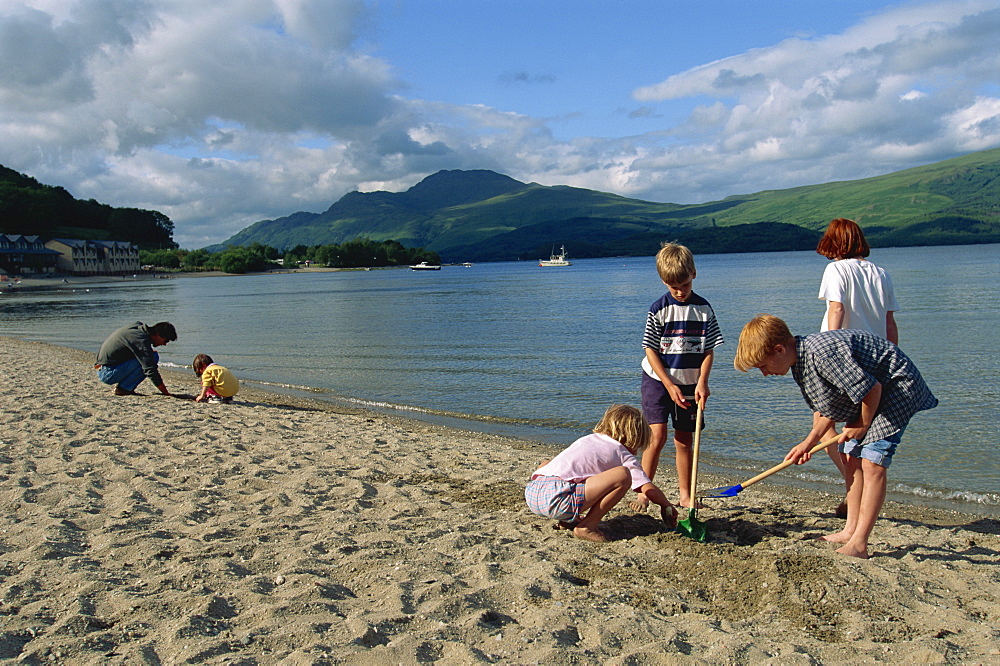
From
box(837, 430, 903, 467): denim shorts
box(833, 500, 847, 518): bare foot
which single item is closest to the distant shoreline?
box(833, 500, 847, 518): bare foot

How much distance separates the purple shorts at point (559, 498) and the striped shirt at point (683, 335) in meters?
1.25

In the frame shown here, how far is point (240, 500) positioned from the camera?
19.7ft

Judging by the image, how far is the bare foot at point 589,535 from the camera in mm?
5168

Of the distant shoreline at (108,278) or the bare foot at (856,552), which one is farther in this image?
the distant shoreline at (108,278)

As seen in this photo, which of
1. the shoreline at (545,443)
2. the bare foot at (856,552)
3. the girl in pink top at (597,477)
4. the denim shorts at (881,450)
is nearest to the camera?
the denim shorts at (881,450)

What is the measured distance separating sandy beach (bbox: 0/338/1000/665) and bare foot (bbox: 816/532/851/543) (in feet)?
0.42

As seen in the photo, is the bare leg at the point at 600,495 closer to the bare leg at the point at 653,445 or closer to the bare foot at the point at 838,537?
the bare leg at the point at 653,445

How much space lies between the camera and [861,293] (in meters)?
5.07

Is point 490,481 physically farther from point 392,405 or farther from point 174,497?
point 392,405

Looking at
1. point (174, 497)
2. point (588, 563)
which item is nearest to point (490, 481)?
point (588, 563)

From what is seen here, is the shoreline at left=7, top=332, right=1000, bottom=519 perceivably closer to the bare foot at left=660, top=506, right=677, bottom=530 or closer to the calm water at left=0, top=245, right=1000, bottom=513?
the calm water at left=0, top=245, right=1000, bottom=513

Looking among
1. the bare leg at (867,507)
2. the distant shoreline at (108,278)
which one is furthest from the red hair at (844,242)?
the distant shoreline at (108,278)

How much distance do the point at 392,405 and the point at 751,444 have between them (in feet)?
22.6

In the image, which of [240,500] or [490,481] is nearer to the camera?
[240,500]
